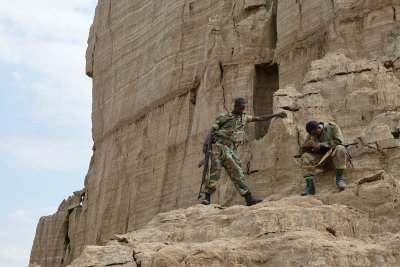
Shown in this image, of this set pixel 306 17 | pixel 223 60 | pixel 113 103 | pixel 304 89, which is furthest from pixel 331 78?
pixel 113 103

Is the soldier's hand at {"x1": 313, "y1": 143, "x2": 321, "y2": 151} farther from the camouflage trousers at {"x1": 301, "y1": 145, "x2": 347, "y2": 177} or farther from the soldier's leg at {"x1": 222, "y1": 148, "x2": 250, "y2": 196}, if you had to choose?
the soldier's leg at {"x1": 222, "y1": 148, "x2": 250, "y2": 196}

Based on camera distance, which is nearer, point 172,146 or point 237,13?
point 237,13

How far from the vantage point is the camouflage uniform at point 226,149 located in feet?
40.0

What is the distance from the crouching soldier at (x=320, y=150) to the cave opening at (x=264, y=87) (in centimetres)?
554

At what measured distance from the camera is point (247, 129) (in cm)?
1597

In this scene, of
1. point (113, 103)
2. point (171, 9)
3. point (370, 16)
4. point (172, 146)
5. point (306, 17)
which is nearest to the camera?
point (370, 16)

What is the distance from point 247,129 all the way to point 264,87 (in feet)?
4.96

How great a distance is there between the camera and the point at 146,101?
21.2 m

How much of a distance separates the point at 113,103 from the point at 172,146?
531 cm

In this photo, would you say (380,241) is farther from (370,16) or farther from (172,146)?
(172,146)

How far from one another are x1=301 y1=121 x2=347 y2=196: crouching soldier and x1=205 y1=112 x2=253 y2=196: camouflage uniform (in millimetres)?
1474

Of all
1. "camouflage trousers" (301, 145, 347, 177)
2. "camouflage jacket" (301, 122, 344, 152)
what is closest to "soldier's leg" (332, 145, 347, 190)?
"camouflage trousers" (301, 145, 347, 177)

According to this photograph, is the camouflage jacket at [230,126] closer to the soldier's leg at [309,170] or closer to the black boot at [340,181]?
the soldier's leg at [309,170]

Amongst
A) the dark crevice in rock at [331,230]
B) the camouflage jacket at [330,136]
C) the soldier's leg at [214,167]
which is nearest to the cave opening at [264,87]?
the soldier's leg at [214,167]
